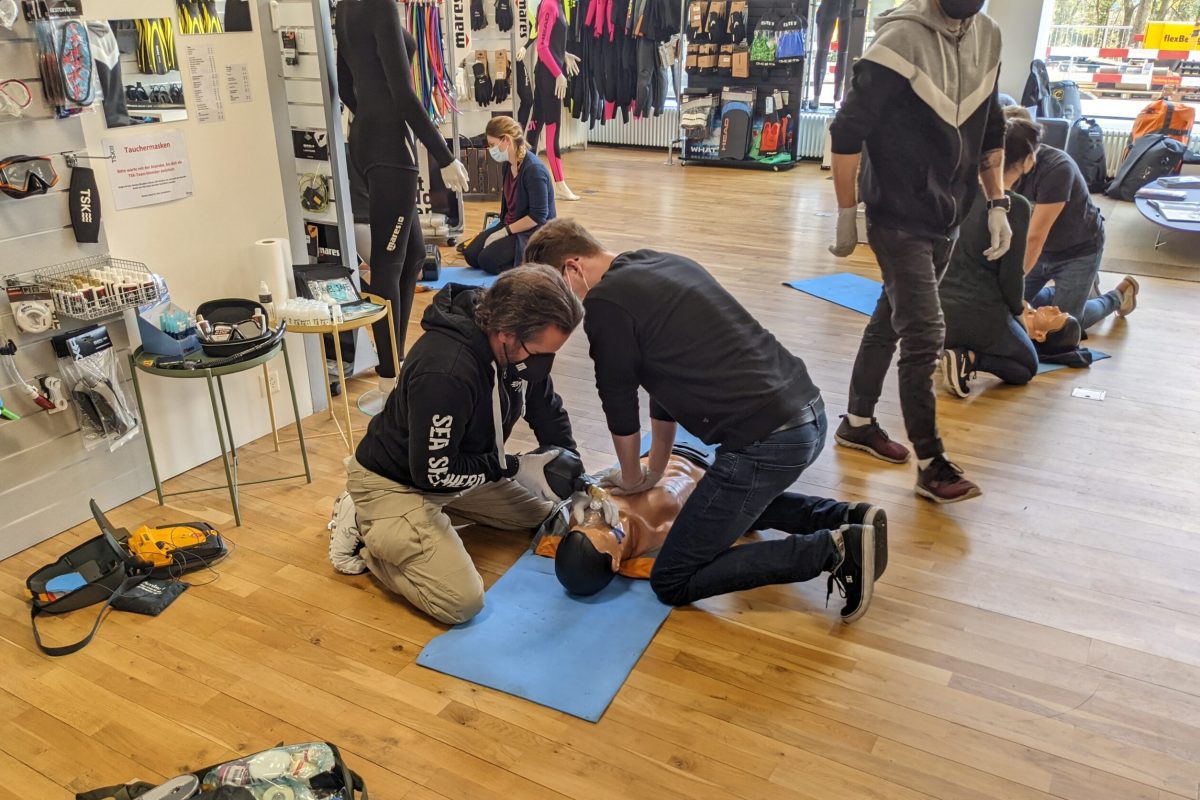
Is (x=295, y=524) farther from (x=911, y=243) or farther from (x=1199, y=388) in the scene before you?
(x=1199, y=388)

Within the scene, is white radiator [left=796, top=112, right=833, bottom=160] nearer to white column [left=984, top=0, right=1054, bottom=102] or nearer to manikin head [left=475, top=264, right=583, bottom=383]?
white column [left=984, top=0, right=1054, bottom=102]

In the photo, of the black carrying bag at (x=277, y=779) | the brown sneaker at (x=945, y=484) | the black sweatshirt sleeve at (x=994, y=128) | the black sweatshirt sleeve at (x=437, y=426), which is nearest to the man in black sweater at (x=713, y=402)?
the black sweatshirt sleeve at (x=437, y=426)

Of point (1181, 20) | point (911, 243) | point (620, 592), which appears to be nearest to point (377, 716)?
point (620, 592)

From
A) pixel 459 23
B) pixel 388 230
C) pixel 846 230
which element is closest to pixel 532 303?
pixel 846 230

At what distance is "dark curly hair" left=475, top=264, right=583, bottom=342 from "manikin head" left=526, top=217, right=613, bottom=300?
129 millimetres

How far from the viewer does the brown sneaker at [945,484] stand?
10.6 feet

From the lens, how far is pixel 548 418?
3.21m

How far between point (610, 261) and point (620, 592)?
1.00 meters

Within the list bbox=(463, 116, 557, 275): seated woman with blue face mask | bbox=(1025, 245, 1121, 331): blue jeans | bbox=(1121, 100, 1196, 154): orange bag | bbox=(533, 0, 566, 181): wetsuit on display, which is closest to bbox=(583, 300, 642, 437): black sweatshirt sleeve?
bbox=(463, 116, 557, 275): seated woman with blue face mask

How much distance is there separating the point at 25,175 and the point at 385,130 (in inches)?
62.5

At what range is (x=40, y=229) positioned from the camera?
2904mm

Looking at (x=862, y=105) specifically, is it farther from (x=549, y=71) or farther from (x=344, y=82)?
(x=549, y=71)

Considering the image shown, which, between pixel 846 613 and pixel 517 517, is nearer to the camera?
pixel 846 613

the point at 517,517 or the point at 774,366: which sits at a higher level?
the point at 774,366
